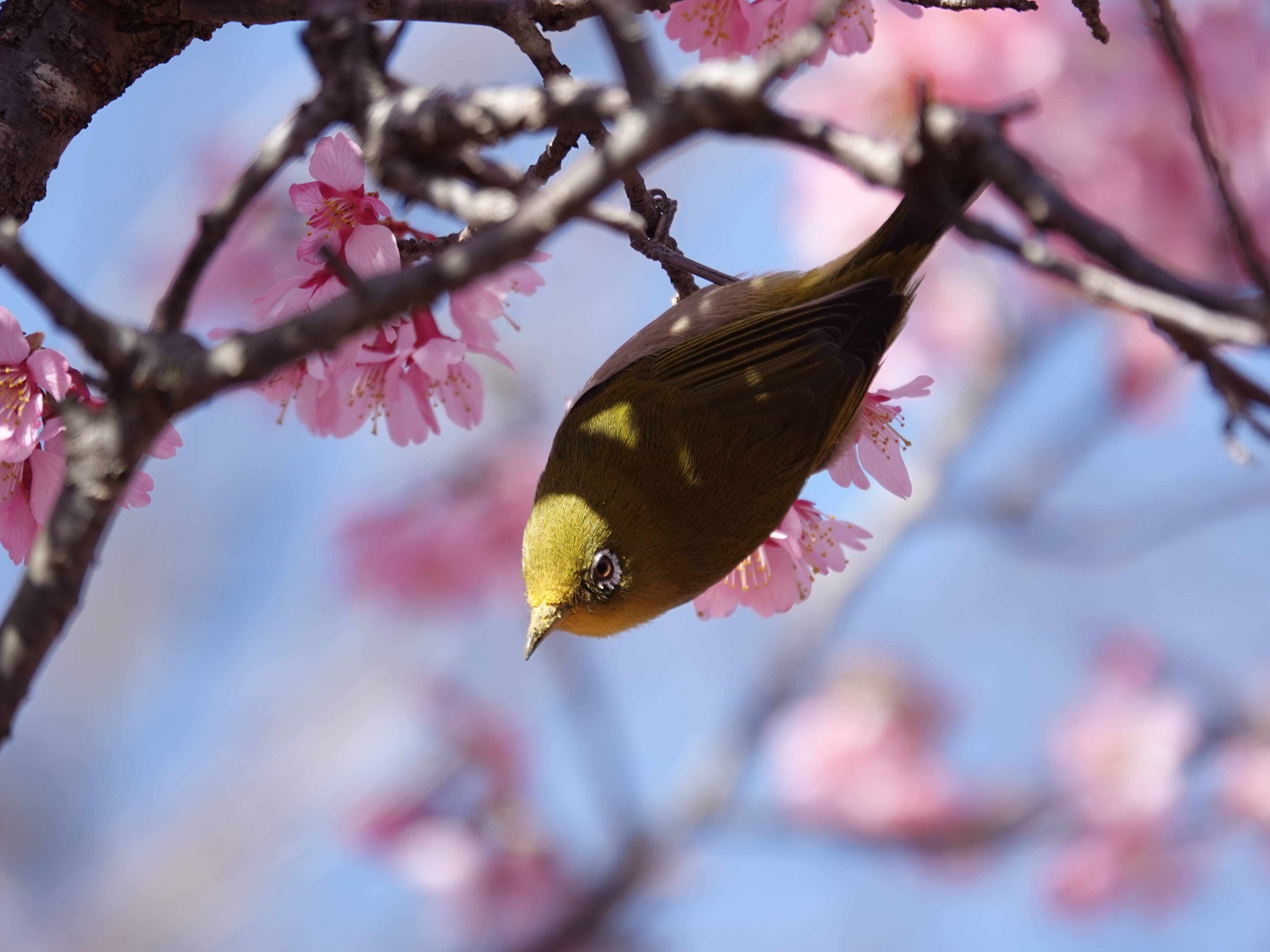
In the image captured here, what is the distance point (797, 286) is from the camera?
9.51ft

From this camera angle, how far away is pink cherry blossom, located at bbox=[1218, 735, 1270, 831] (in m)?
6.05

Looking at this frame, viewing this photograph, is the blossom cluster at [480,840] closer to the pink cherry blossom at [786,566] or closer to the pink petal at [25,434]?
the pink cherry blossom at [786,566]

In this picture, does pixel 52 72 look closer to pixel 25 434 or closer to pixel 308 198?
pixel 308 198

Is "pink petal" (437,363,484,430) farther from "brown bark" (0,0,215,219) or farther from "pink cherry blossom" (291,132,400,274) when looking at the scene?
"brown bark" (0,0,215,219)

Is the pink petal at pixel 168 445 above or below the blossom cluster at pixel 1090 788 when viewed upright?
below

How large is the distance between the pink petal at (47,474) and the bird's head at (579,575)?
1086 mm

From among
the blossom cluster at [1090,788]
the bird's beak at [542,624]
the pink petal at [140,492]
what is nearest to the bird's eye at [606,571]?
the bird's beak at [542,624]

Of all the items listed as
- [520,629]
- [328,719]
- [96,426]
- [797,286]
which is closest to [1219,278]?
[797,286]

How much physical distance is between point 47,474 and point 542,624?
1131 millimetres

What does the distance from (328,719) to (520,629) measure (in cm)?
187

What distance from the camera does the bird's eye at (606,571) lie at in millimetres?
2561

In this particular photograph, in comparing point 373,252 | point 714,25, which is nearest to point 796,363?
point 714,25

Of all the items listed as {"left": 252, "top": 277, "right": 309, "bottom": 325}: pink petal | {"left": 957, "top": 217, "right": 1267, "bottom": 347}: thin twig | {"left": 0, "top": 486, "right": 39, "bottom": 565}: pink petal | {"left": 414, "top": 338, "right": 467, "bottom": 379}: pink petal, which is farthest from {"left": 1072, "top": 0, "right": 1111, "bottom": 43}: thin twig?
{"left": 0, "top": 486, "right": 39, "bottom": 565}: pink petal

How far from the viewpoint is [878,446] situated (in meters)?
2.54
